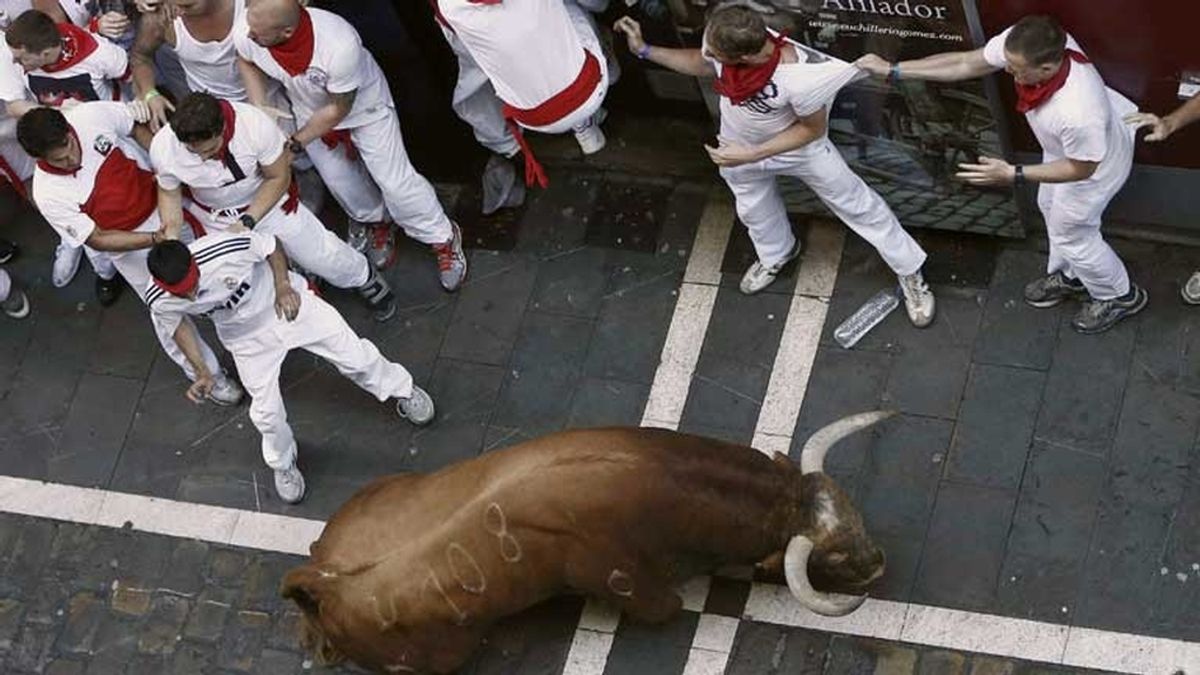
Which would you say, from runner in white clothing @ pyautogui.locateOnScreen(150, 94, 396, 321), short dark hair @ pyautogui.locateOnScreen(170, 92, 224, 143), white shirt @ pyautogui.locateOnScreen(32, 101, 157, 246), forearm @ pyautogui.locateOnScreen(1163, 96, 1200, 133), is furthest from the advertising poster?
white shirt @ pyautogui.locateOnScreen(32, 101, 157, 246)

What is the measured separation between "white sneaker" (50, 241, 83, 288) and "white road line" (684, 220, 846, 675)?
163 inches

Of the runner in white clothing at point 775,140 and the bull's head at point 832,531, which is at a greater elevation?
the runner in white clothing at point 775,140

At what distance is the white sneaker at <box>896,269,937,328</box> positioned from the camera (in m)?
11.7

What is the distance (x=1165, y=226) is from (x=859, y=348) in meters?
1.67

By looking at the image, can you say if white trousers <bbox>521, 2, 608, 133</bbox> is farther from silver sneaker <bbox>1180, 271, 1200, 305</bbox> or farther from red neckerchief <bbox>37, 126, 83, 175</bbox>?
silver sneaker <bbox>1180, 271, 1200, 305</bbox>

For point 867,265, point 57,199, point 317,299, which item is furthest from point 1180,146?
point 57,199

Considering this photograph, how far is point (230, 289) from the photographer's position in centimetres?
1095

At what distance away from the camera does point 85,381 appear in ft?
42.0

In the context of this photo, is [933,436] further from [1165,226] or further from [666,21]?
[666,21]

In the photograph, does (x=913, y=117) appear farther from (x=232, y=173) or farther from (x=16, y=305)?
(x=16, y=305)

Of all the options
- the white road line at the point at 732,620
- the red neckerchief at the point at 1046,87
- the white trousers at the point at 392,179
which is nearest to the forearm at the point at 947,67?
the red neckerchief at the point at 1046,87

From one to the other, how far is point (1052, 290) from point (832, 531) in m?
1.94

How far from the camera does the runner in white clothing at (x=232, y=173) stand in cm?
1090

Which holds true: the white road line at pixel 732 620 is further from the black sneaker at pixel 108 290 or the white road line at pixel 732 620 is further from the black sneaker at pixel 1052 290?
the black sneaker at pixel 1052 290
